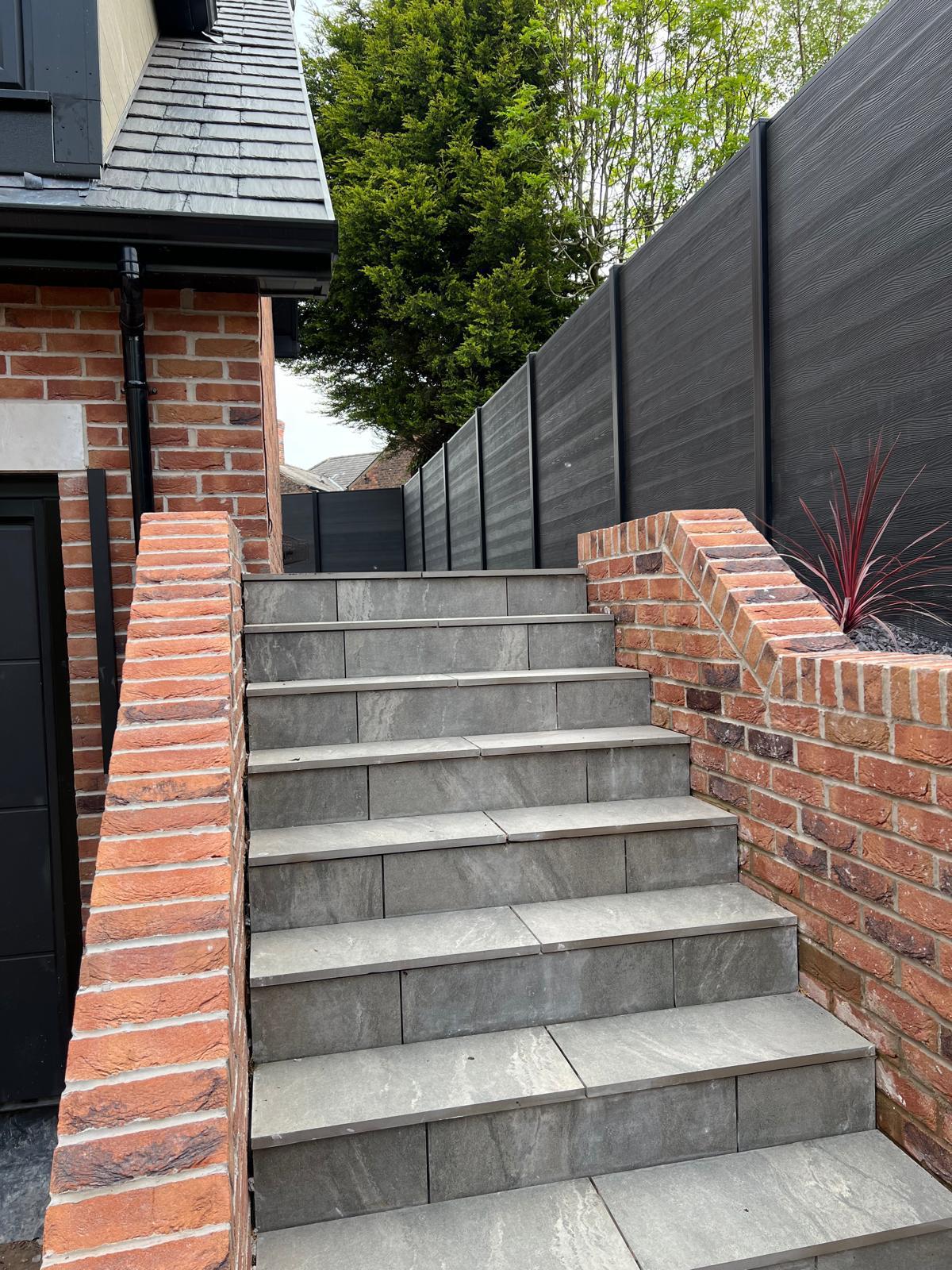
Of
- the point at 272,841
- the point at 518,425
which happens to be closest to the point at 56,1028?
the point at 272,841

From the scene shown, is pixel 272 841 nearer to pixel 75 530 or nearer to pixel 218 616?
pixel 218 616

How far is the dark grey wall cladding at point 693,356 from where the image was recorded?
3.26 m

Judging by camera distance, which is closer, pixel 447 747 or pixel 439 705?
pixel 447 747

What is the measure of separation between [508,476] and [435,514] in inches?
169

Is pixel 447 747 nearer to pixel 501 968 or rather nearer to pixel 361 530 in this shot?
pixel 501 968

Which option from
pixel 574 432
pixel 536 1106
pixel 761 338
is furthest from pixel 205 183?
pixel 574 432

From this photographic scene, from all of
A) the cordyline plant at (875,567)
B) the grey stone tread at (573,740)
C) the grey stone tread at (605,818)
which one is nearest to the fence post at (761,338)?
the cordyline plant at (875,567)

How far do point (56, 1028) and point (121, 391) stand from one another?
230 cm

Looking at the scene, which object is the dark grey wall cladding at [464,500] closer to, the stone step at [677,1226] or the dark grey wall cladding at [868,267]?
the dark grey wall cladding at [868,267]

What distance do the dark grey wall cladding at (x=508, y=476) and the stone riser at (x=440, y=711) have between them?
12.8 ft

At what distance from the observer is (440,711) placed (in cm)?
270

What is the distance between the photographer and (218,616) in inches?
80.0

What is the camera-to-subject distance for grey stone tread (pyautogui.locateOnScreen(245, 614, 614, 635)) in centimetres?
280

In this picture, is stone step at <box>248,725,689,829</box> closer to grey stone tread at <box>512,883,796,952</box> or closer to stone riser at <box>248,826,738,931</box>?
stone riser at <box>248,826,738,931</box>
